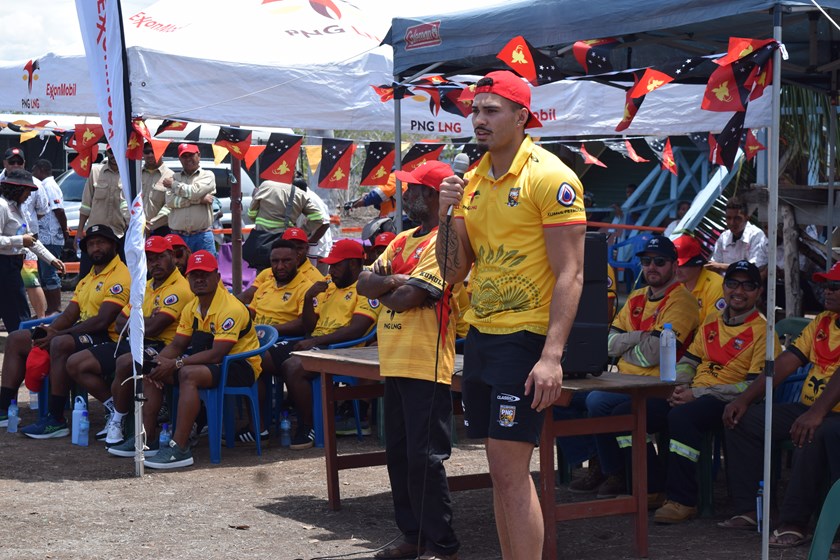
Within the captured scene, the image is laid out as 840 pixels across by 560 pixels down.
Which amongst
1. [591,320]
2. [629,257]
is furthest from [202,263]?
[629,257]

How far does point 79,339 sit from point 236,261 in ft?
11.2

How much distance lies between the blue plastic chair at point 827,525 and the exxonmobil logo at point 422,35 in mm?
4275

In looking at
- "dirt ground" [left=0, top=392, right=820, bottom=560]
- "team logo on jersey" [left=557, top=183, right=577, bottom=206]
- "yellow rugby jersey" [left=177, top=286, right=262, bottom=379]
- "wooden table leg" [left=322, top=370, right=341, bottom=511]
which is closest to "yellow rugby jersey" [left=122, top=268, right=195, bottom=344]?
"yellow rugby jersey" [left=177, top=286, right=262, bottom=379]

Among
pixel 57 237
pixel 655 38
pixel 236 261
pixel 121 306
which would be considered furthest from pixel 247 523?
pixel 57 237

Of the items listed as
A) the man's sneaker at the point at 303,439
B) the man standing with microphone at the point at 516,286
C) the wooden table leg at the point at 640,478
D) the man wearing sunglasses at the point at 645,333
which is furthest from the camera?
the man's sneaker at the point at 303,439

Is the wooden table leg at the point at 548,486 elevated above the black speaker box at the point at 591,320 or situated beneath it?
situated beneath

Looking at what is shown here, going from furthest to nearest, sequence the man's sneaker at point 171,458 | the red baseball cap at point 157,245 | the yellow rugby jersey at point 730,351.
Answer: the red baseball cap at point 157,245 < the man's sneaker at point 171,458 < the yellow rugby jersey at point 730,351

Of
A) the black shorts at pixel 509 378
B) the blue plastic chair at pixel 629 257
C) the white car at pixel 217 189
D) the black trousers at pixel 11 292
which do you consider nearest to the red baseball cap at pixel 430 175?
the black shorts at pixel 509 378

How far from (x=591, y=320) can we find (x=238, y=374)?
11.6ft

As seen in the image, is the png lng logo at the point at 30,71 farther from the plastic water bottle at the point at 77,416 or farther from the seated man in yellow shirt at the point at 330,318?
the seated man in yellow shirt at the point at 330,318

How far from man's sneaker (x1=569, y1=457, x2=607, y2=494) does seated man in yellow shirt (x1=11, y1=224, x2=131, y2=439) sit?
3.37m

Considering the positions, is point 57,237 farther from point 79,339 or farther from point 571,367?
point 571,367

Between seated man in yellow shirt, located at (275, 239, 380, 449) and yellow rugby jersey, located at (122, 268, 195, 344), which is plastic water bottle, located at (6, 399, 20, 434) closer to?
yellow rugby jersey, located at (122, 268, 195, 344)

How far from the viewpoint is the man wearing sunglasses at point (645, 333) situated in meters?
6.20
